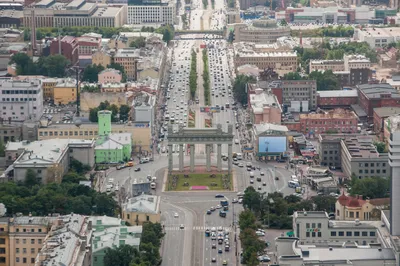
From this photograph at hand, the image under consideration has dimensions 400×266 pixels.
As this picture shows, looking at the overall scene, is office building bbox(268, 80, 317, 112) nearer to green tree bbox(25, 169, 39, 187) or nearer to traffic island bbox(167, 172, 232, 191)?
traffic island bbox(167, 172, 232, 191)

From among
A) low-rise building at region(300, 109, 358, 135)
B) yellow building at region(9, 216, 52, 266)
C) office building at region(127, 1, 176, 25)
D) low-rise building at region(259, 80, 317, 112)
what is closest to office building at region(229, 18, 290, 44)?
office building at region(127, 1, 176, 25)

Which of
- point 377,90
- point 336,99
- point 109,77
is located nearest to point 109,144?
point 336,99

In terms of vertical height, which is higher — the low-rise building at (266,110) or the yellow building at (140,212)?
the low-rise building at (266,110)

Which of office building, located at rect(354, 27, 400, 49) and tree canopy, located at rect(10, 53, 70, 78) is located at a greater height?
office building, located at rect(354, 27, 400, 49)

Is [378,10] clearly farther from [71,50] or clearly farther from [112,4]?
[71,50]

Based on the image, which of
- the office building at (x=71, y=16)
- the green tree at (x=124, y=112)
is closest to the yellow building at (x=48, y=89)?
the green tree at (x=124, y=112)

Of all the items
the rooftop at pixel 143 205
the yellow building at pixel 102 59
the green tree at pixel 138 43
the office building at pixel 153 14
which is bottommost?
the rooftop at pixel 143 205

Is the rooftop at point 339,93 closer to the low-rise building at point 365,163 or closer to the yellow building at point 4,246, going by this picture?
the low-rise building at point 365,163

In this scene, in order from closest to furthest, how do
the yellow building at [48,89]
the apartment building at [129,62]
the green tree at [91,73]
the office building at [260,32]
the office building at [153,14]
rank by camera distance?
the yellow building at [48,89] < the green tree at [91,73] < the apartment building at [129,62] < the office building at [260,32] < the office building at [153,14]
